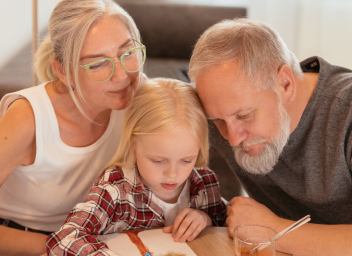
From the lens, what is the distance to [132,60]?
1.45 meters

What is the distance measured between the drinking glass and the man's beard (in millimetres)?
366

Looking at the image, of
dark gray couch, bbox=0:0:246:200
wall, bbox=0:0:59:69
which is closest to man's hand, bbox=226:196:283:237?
wall, bbox=0:0:59:69

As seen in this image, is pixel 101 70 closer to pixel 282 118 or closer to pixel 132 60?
pixel 132 60

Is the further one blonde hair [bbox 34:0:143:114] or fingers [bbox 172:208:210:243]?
blonde hair [bbox 34:0:143:114]

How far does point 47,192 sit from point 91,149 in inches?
9.5

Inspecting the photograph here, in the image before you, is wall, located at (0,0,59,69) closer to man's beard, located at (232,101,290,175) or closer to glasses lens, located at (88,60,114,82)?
glasses lens, located at (88,60,114,82)

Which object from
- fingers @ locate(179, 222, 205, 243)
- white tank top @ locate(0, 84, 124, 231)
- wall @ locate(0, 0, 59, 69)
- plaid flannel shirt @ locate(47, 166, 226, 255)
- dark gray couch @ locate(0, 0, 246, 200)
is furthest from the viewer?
dark gray couch @ locate(0, 0, 246, 200)

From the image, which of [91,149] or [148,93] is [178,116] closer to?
[148,93]

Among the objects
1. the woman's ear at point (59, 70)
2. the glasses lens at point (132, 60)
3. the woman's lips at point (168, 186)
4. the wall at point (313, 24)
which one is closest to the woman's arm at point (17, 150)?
the woman's ear at point (59, 70)

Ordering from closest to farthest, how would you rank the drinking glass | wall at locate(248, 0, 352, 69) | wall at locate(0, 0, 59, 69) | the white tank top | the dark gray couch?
the drinking glass < the white tank top < wall at locate(0, 0, 59, 69) < wall at locate(248, 0, 352, 69) < the dark gray couch

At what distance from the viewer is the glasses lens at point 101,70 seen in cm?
138

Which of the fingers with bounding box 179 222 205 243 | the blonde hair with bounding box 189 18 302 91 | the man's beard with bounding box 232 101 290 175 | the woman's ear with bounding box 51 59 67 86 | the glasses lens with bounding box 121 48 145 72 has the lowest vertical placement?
the fingers with bounding box 179 222 205 243

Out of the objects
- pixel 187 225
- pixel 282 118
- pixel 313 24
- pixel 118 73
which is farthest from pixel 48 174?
pixel 313 24

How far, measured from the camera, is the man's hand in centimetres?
126
